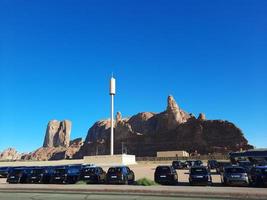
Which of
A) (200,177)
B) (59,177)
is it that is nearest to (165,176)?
(200,177)

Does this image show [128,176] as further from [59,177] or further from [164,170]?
[59,177]

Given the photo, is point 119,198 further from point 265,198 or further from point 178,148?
point 178,148

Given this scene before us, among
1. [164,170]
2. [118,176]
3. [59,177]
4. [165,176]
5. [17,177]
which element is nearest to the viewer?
[165,176]

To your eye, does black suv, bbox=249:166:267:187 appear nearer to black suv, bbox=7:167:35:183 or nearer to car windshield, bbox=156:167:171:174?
car windshield, bbox=156:167:171:174

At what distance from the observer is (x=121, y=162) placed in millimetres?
82812

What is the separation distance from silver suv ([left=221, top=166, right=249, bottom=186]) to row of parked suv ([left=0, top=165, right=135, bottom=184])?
894 cm

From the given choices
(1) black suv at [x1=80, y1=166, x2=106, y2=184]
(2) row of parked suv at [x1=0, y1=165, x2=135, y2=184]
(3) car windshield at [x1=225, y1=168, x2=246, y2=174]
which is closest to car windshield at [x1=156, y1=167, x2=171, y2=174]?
(2) row of parked suv at [x1=0, y1=165, x2=135, y2=184]

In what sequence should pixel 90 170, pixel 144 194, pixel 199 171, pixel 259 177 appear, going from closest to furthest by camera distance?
Result: pixel 144 194, pixel 259 177, pixel 199 171, pixel 90 170

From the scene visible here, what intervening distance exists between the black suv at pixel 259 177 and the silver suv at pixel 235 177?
631 millimetres

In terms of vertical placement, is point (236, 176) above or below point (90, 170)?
below

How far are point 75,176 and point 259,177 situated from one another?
682 inches

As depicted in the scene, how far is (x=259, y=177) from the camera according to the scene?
29.6m

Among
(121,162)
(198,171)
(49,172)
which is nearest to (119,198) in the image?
(198,171)

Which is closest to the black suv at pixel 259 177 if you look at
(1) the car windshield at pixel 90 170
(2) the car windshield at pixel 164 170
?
(2) the car windshield at pixel 164 170
